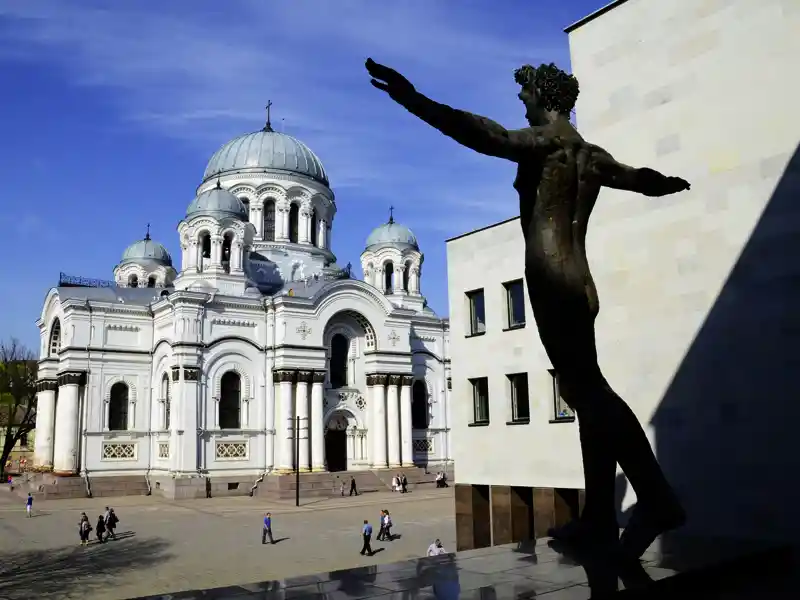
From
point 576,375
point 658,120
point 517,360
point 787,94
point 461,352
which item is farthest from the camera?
point 461,352

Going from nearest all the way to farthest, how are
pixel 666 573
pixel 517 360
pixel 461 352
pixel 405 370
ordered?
pixel 666 573 < pixel 517 360 < pixel 461 352 < pixel 405 370

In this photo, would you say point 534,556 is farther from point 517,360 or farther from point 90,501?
point 90,501

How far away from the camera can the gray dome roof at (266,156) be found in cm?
4869

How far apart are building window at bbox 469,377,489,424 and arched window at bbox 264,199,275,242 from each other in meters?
31.0

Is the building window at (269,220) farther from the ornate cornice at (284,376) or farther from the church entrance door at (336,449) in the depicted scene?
the church entrance door at (336,449)

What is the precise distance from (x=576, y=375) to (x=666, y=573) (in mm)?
1608

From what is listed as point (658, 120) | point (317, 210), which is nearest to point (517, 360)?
point (658, 120)

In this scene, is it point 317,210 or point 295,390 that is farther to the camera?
point 317,210

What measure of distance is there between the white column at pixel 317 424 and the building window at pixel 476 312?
21.4 m

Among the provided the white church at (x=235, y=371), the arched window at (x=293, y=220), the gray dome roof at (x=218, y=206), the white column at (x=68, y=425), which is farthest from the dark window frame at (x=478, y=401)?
the arched window at (x=293, y=220)

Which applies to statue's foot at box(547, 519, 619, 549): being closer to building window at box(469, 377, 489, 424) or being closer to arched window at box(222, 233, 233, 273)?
building window at box(469, 377, 489, 424)

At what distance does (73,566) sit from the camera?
19266mm

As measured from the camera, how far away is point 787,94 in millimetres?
10102

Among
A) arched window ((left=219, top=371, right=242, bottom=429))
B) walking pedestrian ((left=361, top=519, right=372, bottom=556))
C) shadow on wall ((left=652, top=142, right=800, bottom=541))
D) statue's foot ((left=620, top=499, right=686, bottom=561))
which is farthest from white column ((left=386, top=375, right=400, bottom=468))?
statue's foot ((left=620, top=499, right=686, bottom=561))
